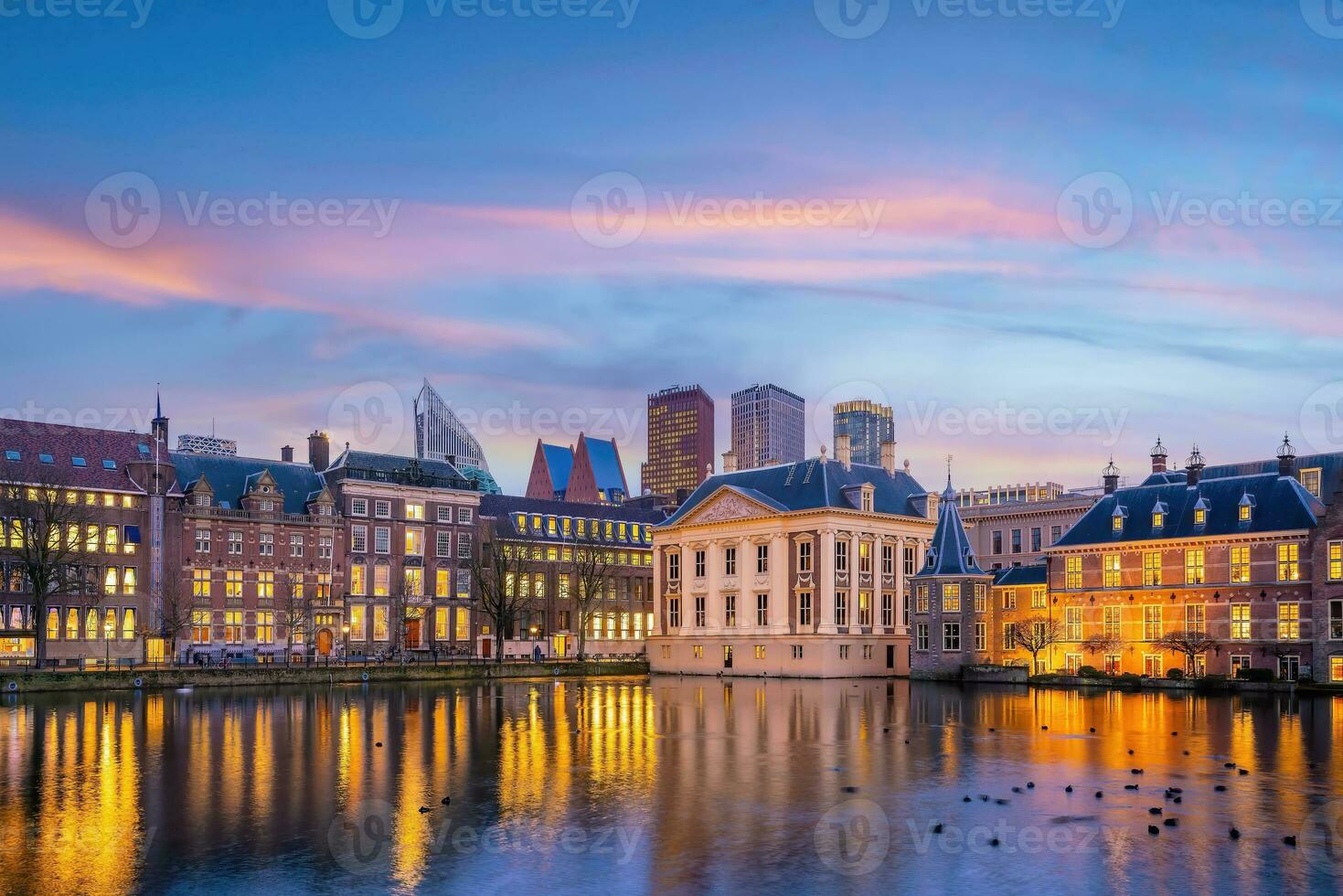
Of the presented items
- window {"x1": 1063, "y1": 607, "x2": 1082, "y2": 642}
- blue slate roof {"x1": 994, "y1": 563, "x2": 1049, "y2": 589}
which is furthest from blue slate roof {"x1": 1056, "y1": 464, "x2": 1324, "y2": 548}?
window {"x1": 1063, "y1": 607, "x2": 1082, "y2": 642}

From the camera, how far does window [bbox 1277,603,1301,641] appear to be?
251ft

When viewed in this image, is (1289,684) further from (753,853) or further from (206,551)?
(206,551)

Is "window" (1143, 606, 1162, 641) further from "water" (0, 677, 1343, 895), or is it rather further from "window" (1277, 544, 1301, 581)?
"water" (0, 677, 1343, 895)

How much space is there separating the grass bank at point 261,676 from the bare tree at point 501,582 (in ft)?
25.8

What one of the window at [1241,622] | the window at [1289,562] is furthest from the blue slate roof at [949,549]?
the window at [1289,562]

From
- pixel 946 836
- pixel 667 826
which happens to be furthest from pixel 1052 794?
pixel 667 826

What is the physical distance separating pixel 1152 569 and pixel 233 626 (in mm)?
69737

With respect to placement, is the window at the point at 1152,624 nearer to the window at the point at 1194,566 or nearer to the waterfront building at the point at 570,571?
the window at the point at 1194,566

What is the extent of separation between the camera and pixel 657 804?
95.4ft

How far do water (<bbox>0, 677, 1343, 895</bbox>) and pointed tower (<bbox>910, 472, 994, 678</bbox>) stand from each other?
35.3m

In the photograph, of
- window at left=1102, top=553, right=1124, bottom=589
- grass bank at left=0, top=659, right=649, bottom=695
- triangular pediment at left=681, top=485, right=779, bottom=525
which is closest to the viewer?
grass bank at left=0, top=659, right=649, bottom=695

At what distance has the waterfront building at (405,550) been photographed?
110188mm

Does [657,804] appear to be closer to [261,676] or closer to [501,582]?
[261,676]

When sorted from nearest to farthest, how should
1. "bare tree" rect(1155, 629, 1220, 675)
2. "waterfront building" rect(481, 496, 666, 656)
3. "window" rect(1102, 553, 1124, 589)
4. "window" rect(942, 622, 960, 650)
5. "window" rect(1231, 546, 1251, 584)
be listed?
"bare tree" rect(1155, 629, 1220, 675)
"window" rect(1231, 546, 1251, 584)
"window" rect(1102, 553, 1124, 589)
"window" rect(942, 622, 960, 650)
"waterfront building" rect(481, 496, 666, 656)
